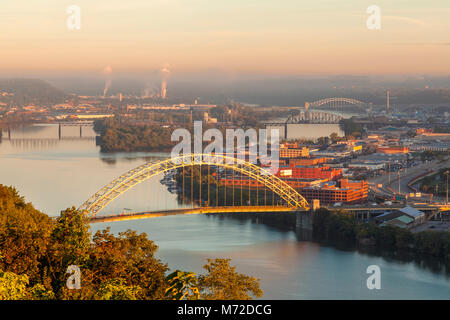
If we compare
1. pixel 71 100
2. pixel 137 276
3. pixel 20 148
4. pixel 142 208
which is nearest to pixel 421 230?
pixel 142 208

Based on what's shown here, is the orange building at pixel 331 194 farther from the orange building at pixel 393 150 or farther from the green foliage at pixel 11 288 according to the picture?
the green foliage at pixel 11 288

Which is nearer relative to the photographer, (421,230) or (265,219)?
(421,230)

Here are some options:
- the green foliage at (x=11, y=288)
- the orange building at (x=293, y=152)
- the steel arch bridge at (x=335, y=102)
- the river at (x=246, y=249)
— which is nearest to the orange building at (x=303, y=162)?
the orange building at (x=293, y=152)

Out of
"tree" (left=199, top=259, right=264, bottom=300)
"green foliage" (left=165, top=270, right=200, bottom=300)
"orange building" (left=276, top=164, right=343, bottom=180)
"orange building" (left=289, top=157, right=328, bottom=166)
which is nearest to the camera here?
"green foliage" (left=165, top=270, right=200, bottom=300)

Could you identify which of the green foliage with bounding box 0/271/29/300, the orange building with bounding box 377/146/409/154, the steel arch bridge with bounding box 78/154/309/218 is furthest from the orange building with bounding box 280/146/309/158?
the green foliage with bounding box 0/271/29/300

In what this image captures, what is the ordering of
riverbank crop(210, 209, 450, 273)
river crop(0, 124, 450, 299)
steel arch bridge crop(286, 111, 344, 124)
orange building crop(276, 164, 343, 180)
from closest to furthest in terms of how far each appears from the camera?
river crop(0, 124, 450, 299)
riverbank crop(210, 209, 450, 273)
orange building crop(276, 164, 343, 180)
steel arch bridge crop(286, 111, 344, 124)

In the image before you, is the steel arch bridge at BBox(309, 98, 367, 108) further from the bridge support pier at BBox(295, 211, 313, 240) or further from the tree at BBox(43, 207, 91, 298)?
the tree at BBox(43, 207, 91, 298)
